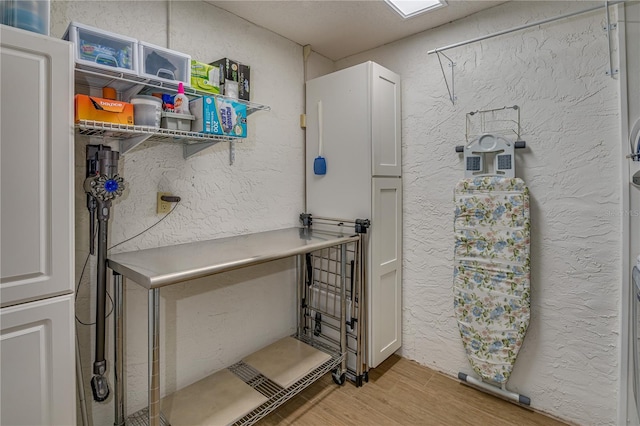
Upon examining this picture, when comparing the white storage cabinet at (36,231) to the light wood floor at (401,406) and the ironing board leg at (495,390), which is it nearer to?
the light wood floor at (401,406)

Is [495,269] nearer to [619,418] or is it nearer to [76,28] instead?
[619,418]

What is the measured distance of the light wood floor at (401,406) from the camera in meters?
1.73

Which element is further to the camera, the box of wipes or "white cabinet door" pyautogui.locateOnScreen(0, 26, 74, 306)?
the box of wipes

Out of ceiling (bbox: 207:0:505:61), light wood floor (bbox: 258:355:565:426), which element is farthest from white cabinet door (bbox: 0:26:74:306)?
light wood floor (bbox: 258:355:565:426)

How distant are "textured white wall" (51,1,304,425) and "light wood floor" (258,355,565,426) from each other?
18.4 inches

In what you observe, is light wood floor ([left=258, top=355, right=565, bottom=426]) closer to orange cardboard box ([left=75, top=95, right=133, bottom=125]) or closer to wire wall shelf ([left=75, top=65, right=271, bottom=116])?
orange cardboard box ([left=75, top=95, right=133, bottom=125])

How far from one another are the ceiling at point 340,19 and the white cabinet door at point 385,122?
28 centimetres

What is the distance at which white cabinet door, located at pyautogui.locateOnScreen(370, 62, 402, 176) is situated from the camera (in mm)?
2010

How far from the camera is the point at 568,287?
171 centimetres

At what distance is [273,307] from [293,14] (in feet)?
6.11

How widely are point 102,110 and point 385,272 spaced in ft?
5.72

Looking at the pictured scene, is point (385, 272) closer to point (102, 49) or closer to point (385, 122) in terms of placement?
point (385, 122)

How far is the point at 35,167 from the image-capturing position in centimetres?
92

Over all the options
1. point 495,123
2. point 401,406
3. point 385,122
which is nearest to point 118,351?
point 401,406
